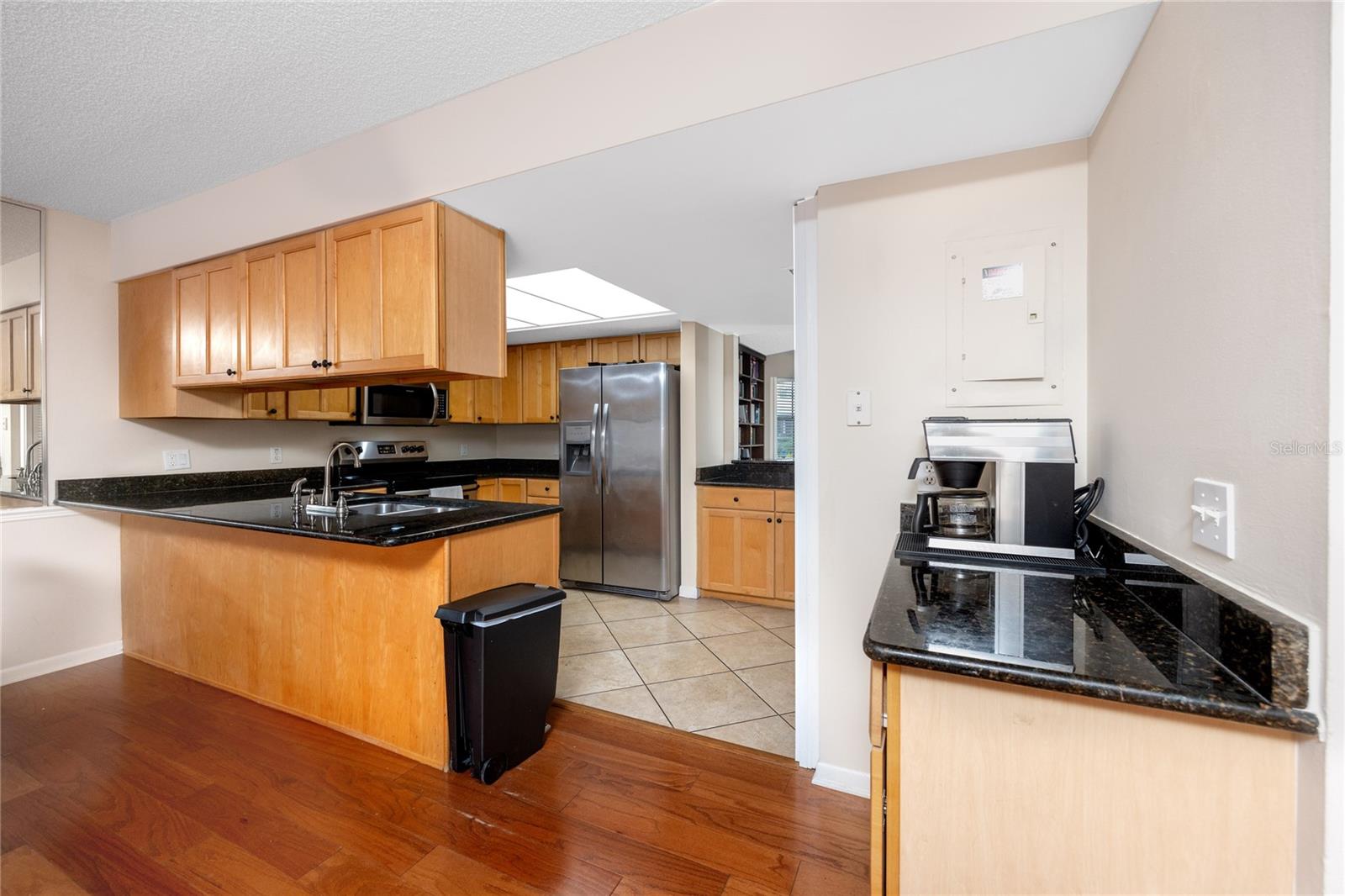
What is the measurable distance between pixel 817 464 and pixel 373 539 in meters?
1.50

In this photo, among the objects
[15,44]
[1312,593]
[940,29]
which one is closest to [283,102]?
[15,44]

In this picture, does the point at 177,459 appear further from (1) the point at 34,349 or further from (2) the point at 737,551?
(2) the point at 737,551

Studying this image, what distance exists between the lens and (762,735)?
7.36ft

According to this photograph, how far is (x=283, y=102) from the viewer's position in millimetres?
1971

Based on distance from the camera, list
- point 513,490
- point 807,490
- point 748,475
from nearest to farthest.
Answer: point 807,490 < point 748,475 < point 513,490

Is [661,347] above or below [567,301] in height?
below

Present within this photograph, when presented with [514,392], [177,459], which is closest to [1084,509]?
[177,459]

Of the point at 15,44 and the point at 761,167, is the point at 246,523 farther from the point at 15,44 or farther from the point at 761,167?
the point at 761,167

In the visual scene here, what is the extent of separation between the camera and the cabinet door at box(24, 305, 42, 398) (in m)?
2.82

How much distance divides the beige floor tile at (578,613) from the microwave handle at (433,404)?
178 cm

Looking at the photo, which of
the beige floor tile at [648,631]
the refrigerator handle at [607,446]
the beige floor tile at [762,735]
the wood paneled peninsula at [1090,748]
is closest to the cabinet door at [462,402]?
the refrigerator handle at [607,446]

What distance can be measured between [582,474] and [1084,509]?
3467 mm

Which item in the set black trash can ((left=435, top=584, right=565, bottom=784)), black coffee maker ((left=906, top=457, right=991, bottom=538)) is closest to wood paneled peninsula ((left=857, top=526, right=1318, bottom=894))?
black coffee maker ((left=906, top=457, right=991, bottom=538))

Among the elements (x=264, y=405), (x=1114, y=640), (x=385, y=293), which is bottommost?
(x=1114, y=640)
